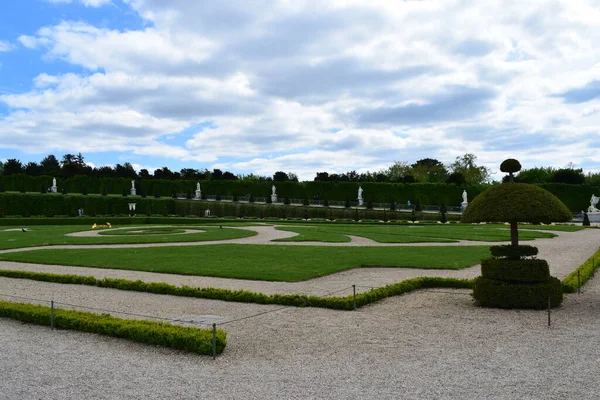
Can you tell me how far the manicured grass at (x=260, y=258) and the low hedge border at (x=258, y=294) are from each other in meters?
2.45

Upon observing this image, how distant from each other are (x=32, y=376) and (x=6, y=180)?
3100 inches

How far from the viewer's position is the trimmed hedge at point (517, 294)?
36.9 feet

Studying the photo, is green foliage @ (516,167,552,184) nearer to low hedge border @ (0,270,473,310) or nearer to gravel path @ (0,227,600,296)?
gravel path @ (0,227,600,296)

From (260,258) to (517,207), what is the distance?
1016 cm

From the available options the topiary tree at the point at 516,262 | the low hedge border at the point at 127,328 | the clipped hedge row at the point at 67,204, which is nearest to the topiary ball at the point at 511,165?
the topiary tree at the point at 516,262

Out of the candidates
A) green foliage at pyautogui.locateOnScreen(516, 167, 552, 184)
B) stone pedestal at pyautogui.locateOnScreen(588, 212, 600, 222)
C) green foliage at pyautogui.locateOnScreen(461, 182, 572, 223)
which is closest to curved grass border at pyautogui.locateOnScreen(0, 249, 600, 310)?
green foliage at pyautogui.locateOnScreen(461, 182, 572, 223)

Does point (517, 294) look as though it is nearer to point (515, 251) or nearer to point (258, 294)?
point (515, 251)

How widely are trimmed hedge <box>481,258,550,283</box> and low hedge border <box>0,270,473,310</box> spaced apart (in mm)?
2373

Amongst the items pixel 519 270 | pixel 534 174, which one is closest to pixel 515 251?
pixel 519 270

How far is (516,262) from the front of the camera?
37.9 ft

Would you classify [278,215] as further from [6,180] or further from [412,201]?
[6,180]

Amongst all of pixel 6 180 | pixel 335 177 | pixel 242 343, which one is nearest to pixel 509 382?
pixel 242 343

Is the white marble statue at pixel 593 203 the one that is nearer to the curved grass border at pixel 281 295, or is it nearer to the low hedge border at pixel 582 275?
the low hedge border at pixel 582 275

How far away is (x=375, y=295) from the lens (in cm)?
1204
